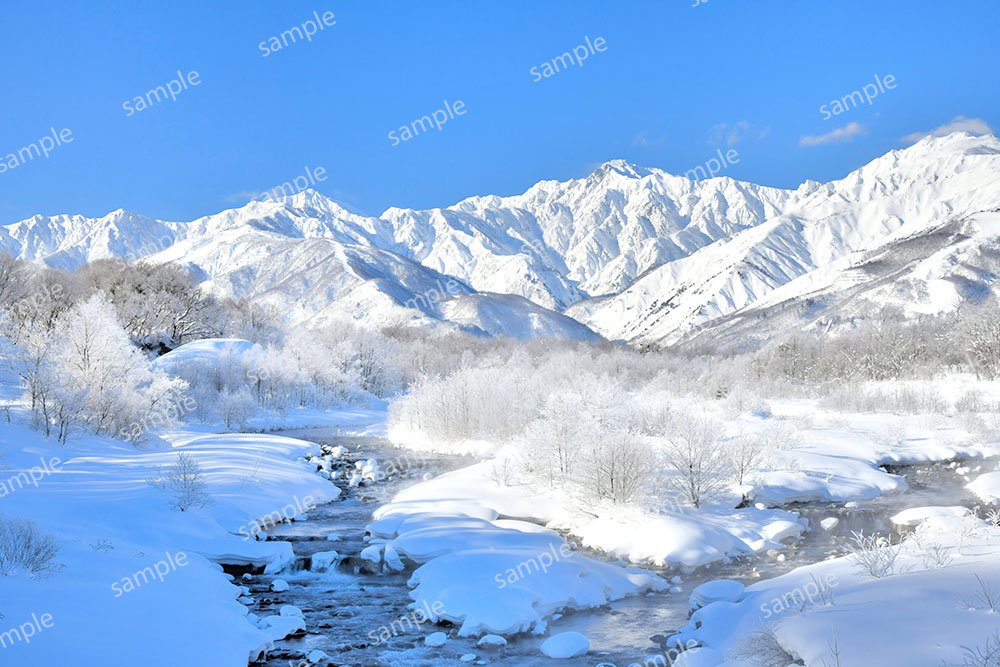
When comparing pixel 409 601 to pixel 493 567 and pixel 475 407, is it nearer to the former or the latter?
pixel 493 567

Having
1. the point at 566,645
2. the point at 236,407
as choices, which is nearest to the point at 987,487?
the point at 566,645

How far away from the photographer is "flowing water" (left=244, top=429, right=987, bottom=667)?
459 inches

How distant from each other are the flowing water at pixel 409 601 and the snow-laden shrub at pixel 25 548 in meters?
3.97

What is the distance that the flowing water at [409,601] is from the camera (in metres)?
11.7

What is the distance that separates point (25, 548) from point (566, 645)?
9.21 meters

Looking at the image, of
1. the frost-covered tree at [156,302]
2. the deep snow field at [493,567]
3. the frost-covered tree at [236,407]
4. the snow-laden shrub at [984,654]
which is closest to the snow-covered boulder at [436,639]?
the deep snow field at [493,567]

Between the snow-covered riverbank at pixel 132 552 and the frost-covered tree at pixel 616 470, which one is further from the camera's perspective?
the frost-covered tree at pixel 616 470

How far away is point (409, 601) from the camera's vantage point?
14445mm

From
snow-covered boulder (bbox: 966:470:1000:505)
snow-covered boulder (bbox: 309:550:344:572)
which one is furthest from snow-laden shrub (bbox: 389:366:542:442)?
snow-covered boulder (bbox: 309:550:344:572)

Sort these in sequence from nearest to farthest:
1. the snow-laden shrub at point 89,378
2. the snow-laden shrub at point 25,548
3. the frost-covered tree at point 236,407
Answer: the snow-laden shrub at point 25,548 → the snow-laden shrub at point 89,378 → the frost-covered tree at point 236,407

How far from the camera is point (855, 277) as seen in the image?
17975 cm

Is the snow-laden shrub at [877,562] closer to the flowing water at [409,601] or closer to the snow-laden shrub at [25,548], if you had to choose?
the flowing water at [409,601]

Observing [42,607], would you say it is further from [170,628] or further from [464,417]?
[464,417]

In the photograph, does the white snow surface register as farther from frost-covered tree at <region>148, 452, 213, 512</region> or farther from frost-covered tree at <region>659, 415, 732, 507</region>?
frost-covered tree at <region>148, 452, 213, 512</region>
